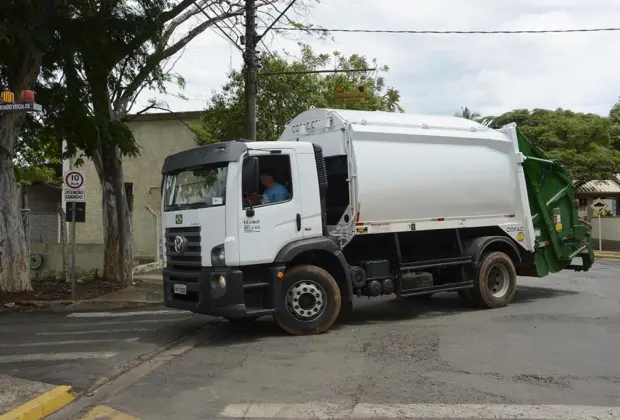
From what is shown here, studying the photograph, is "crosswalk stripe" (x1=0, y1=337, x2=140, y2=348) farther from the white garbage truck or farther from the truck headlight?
the truck headlight

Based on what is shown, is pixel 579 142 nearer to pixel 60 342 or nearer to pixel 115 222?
pixel 115 222

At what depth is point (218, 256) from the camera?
322 inches

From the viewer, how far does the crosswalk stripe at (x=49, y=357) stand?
742 centimetres

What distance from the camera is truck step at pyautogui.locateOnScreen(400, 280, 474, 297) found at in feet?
32.6

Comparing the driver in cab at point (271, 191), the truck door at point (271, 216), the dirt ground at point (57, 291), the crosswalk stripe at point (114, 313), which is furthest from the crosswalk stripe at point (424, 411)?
the dirt ground at point (57, 291)

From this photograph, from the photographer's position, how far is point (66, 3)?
11.5 metres

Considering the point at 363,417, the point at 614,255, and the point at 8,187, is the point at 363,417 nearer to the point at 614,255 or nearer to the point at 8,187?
the point at 8,187

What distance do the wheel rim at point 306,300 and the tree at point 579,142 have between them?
64.5ft

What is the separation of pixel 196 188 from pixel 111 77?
6.53m

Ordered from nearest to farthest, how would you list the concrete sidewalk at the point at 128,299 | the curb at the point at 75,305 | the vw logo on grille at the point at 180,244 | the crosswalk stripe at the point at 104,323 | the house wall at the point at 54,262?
the vw logo on grille at the point at 180,244, the crosswalk stripe at the point at 104,323, the curb at the point at 75,305, the concrete sidewalk at the point at 128,299, the house wall at the point at 54,262

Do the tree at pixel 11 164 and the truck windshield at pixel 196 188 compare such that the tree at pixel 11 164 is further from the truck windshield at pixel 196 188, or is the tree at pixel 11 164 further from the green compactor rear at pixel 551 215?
the green compactor rear at pixel 551 215

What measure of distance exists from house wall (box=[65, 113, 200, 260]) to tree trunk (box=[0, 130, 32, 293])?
1218 centimetres

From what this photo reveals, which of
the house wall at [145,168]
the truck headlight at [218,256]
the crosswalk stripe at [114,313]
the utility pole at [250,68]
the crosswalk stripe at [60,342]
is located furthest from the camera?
the house wall at [145,168]

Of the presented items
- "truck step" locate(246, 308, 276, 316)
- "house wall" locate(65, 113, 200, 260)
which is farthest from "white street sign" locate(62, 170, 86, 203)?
"house wall" locate(65, 113, 200, 260)
